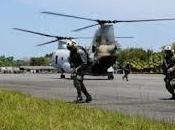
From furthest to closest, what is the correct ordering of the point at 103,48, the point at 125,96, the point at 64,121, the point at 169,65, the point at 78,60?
1. the point at 103,48
2. the point at 125,96
3. the point at 169,65
4. the point at 78,60
5. the point at 64,121

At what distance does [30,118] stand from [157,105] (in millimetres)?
7362

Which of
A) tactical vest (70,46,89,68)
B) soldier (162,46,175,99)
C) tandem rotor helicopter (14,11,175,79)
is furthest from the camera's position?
tandem rotor helicopter (14,11,175,79)

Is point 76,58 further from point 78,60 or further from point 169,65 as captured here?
point 169,65

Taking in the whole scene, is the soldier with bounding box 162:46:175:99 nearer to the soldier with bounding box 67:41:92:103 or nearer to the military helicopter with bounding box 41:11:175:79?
the soldier with bounding box 67:41:92:103

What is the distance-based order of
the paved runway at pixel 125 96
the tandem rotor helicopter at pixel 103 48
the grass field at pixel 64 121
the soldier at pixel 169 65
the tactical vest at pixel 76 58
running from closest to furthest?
the grass field at pixel 64 121
the paved runway at pixel 125 96
the tactical vest at pixel 76 58
the soldier at pixel 169 65
the tandem rotor helicopter at pixel 103 48

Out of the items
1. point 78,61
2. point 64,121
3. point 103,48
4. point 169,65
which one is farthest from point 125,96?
point 103,48

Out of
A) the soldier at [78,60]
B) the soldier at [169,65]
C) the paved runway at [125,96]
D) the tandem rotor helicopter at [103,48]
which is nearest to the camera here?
the paved runway at [125,96]

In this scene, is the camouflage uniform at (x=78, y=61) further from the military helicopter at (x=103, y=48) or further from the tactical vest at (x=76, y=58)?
the military helicopter at (x=103, y=48)

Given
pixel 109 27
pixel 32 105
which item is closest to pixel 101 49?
pixel 109 27

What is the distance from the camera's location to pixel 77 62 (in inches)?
780

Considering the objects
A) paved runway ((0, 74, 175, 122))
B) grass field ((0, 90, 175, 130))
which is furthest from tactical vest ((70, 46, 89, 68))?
grass field ((0, 90, 175, 130))

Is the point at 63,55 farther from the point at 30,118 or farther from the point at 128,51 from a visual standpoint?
the point at 128,51

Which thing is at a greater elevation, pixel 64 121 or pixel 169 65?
pixel 169 65

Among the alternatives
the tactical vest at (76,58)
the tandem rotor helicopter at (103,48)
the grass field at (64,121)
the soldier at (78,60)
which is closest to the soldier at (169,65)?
the soldier at (78,60)
